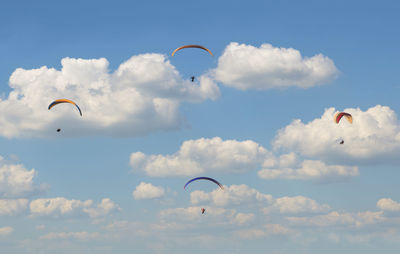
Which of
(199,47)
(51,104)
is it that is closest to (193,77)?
(199,47)

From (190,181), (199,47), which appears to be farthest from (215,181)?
(199,47)

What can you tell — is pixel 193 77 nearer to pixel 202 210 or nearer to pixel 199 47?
pixel 199 47

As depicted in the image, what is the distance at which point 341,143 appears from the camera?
72438mm

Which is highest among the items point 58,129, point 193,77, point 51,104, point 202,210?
point 193,77

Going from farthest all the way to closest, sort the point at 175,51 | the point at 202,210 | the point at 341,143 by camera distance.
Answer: the point at 202,210 < the point at 175,51 < the point at 341,143

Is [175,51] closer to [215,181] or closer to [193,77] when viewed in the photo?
[193,77]

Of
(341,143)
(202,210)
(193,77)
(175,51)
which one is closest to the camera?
(341,143)

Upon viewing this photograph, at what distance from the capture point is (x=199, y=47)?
270ft

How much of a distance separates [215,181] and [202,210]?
32.2 ft

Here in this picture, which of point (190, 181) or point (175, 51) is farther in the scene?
point (190, 181)

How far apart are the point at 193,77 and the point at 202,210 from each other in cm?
2863

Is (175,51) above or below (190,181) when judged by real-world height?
above

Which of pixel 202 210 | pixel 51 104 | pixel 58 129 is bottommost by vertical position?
pixel 202 210

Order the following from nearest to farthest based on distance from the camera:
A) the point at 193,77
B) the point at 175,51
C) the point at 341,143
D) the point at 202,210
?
the point at 341,143, the point at 175,51, the point at 193,77, the point at 202,210
